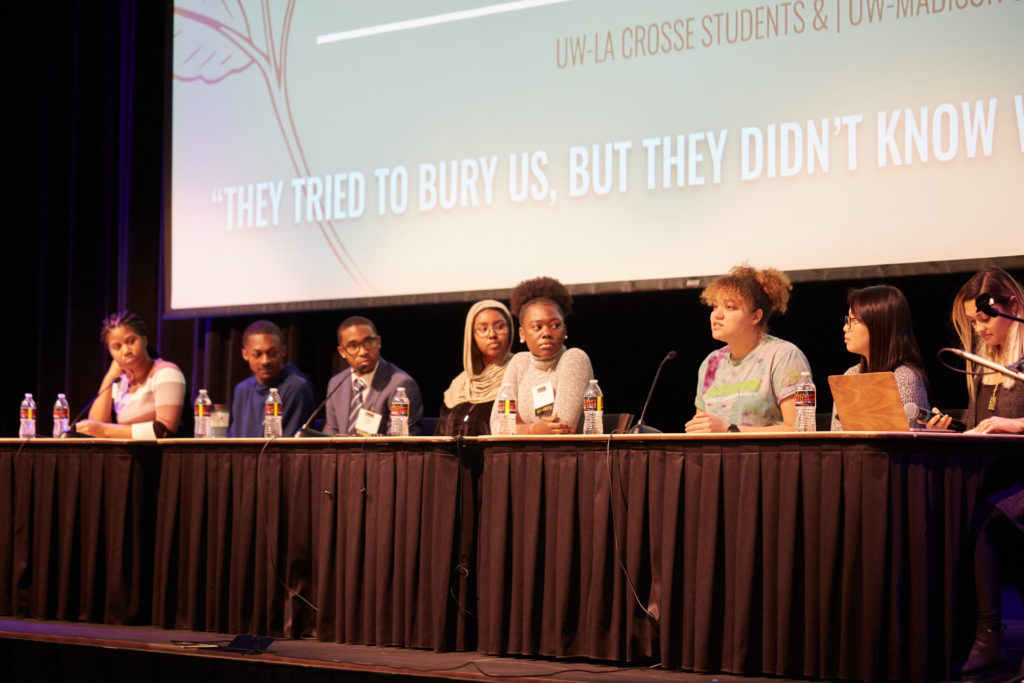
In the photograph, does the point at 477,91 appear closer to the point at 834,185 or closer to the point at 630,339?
the point at 630,339

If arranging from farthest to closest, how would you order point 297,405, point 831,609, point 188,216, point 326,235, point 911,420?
point 188,216 → point 326,235 → point 297,405 → point 911,420 → point 831,609

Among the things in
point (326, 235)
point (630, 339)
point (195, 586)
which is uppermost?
point (326, 235)

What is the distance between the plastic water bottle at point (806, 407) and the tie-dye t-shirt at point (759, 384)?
209mm

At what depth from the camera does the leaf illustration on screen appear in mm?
5475

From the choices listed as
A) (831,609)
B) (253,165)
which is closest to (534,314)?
(831,609)

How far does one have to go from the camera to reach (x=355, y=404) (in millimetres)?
4617

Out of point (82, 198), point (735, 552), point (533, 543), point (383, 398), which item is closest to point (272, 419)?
point (383, 398)

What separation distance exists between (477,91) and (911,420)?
254cm

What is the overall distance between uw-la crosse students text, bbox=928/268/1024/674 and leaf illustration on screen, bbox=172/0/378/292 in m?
2.90

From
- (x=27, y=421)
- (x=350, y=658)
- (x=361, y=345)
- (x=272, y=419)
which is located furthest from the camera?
(x=361, y=345)

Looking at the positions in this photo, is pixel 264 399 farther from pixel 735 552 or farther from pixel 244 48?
pixel 735 552

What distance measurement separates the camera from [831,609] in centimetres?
274

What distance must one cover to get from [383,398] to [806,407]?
6.00ft

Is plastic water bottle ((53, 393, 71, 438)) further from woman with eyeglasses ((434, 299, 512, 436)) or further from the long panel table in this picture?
woman with eyeglasses ((434, 299, 512, 436))
